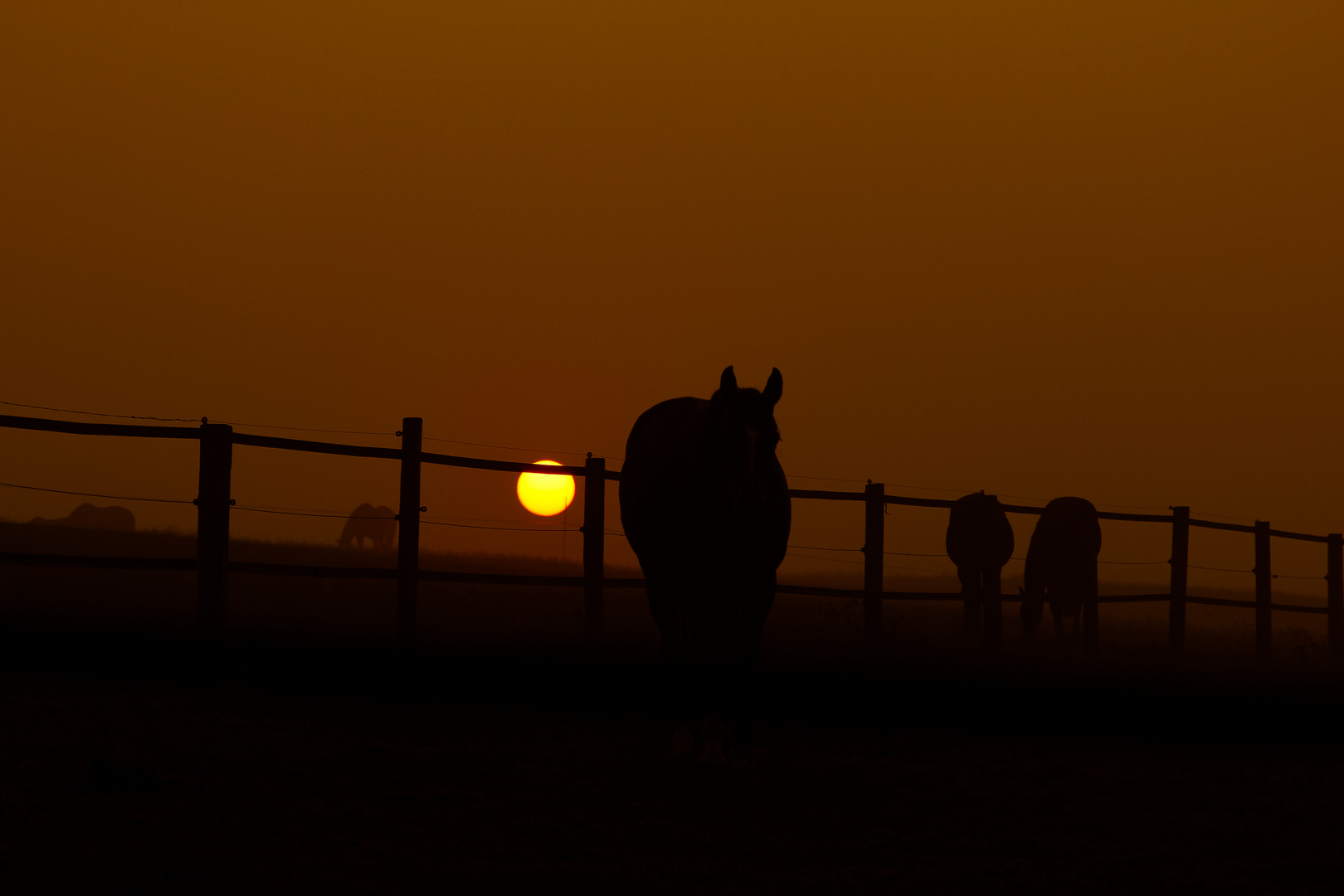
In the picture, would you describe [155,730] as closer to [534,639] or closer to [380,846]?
[380,846]

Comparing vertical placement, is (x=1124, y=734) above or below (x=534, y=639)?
above

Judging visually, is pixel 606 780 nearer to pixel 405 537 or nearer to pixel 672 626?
pixel 672 626

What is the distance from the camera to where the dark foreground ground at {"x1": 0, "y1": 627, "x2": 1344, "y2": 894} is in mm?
3666

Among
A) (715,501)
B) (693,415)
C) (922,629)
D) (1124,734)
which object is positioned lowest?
(922,629)

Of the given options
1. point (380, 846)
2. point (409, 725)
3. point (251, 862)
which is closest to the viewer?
point (251, 862)

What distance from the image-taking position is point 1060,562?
52.2ft

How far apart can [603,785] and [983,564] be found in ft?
33.5

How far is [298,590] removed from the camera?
15938 millimetres

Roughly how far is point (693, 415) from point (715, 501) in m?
1.78

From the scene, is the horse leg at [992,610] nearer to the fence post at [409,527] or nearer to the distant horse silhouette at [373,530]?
the fence post at [409,527]

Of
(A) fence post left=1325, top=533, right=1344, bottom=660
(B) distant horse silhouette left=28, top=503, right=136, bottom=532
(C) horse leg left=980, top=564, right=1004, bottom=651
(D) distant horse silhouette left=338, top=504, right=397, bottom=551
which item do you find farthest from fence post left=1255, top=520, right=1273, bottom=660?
(B) distant horse silhouette left=28, top=503, right=136, bottom=532

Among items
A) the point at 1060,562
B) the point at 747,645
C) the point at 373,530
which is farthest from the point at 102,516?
the point at 747,645

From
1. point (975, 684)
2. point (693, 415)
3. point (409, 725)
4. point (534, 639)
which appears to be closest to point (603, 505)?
point (534, 639)

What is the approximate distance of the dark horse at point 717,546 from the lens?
5.23 meters
